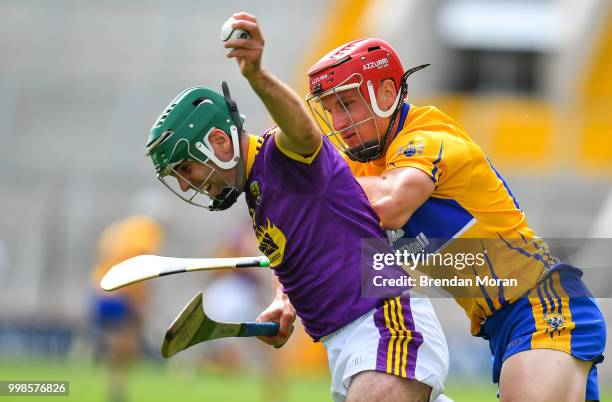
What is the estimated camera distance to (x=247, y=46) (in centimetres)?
373

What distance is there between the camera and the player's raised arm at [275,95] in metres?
3.73

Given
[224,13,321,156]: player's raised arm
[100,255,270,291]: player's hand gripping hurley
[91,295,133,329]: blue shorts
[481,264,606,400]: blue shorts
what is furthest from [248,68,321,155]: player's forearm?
[91,295,133,329]: blue shorts

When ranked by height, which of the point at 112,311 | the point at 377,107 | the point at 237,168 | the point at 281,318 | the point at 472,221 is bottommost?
Answer: the point at 112,311

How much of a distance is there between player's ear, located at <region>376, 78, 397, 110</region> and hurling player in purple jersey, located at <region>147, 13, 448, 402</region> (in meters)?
0.42

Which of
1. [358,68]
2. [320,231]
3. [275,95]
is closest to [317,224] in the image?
[320,231]

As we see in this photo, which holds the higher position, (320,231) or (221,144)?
(221,144)

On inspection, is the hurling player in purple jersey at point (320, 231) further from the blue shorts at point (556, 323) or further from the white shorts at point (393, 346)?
the blue shorts at point (556, 323)

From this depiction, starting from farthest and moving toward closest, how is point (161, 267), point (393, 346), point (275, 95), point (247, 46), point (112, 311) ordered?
point (112, 311)
point (161, 267)
point (393, 346)
point (275, 95)
point (247, 46)

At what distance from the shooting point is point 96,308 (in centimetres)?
1112

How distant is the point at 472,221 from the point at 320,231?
69 cm

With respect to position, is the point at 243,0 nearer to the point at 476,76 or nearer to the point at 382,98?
the point at 476,76

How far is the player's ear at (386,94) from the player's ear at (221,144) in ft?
2.35

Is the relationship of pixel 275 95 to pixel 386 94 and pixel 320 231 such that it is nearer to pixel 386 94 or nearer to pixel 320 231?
pixel 320 231

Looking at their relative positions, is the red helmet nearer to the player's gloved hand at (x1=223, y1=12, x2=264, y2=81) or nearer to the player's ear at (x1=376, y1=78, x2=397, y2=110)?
the player's ear at (x1=376, y1=78, x2=397, y2=110)
